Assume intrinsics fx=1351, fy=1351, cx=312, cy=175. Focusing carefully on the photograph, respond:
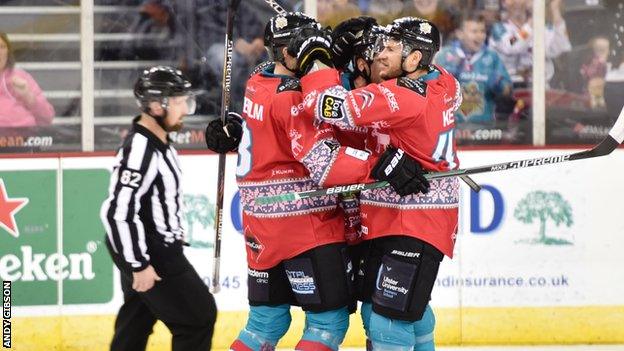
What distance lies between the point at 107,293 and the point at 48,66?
112 centimetres

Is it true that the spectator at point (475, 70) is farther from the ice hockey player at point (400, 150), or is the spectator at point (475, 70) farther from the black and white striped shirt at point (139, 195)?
the black and white striped shirt at point (139, 195)

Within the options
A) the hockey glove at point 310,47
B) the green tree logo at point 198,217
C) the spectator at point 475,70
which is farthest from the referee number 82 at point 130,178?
the spectator at point 475,70

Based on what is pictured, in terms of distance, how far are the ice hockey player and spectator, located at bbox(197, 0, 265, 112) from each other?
2.00 metres

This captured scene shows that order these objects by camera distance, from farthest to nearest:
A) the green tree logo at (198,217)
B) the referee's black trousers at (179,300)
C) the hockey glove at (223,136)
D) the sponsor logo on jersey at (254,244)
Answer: the green tree logo at (198,217) → the hockey glove at (223,136) → the sponsor logo on jersey at (254,244) → the referee's black trousers at (179,300)

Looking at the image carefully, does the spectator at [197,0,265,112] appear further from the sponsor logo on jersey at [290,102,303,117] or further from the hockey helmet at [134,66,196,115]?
the sponsor logo on jersey at [290,102,303,117]

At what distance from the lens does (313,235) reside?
15.0 ft

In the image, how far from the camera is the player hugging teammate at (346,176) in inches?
174

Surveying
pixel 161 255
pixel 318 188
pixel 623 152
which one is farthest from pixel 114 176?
pixel 623 152

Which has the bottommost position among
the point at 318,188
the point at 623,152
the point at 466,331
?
the point at 466,331

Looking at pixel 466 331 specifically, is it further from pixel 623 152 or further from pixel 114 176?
pixel 114 176

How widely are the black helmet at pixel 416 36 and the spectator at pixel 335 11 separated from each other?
1.90m

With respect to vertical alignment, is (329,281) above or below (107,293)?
above

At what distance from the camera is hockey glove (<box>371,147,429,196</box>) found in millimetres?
4395

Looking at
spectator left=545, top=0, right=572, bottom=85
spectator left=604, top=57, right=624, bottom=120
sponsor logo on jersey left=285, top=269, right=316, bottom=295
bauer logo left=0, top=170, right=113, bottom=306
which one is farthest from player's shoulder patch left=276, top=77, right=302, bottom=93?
spectator left=604, top=57, right=624, bottom=120
